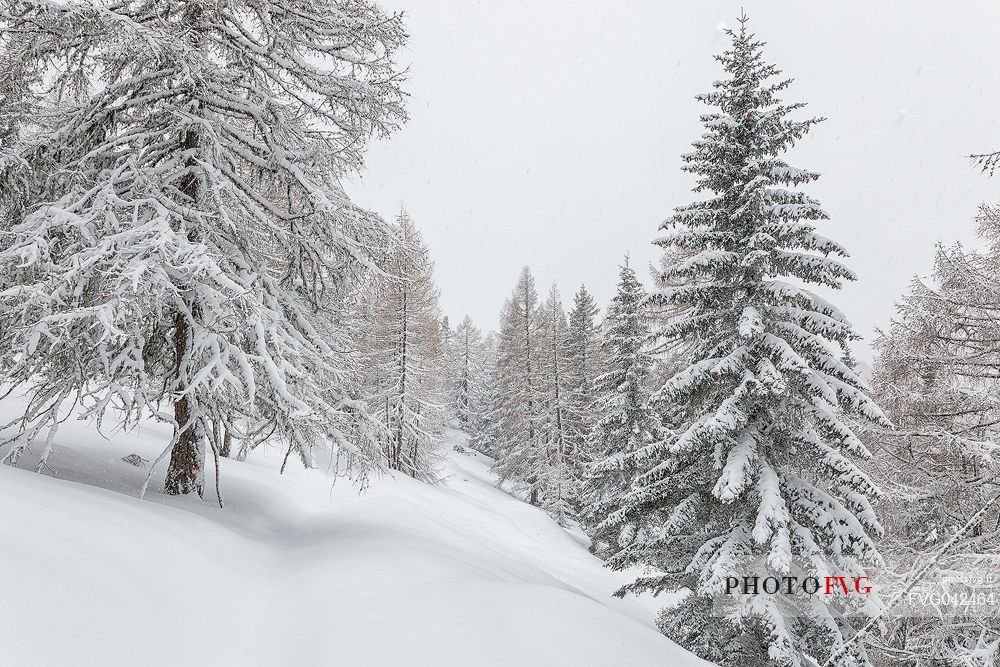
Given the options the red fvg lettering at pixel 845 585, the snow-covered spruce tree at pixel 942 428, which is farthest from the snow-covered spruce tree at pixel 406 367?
the red fvg lettering at pixel 845 585

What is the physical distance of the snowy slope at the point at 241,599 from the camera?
11.2ft

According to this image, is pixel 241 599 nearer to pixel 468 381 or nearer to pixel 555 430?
pixel 555 430

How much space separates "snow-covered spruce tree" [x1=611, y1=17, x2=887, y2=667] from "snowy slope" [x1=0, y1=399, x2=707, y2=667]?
327 cm

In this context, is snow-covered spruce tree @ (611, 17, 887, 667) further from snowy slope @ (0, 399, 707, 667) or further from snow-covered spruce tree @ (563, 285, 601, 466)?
snow-covered spruce tree @ (563, 285, 601, 466)

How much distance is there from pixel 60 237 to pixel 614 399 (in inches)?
631

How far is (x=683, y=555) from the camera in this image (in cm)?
894

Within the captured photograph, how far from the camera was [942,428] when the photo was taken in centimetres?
903

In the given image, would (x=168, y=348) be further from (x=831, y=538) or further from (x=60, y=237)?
(x=831, y=538)

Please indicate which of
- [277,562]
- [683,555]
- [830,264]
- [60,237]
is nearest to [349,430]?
[277,562]

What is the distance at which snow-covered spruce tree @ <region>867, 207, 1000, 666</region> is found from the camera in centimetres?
801

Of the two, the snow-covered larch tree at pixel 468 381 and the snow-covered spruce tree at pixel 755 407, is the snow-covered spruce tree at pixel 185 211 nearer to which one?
the snow-covered spruce tree at pixel 755 407

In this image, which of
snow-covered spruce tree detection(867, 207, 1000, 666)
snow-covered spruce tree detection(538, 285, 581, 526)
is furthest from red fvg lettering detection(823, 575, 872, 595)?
snow-covered spruce tree detection(538, 285, 581, 526)

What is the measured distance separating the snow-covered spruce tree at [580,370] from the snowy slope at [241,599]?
72.6 feet

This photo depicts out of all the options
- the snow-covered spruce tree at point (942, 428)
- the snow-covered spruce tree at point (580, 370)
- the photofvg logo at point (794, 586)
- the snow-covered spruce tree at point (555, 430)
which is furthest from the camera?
the snow-covered spruce tree at point (580, 370)
